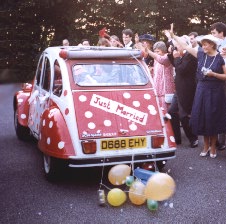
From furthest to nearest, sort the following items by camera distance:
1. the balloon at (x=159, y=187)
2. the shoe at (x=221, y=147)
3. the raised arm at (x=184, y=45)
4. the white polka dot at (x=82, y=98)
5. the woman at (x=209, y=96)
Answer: the shoe at (x=221, y=147)
the raised arm at (x=184, y=45)
the woman at (x=209, y=96)
the white polka dot at (x=82, y=98)
the balloon at (x=159, y=187)

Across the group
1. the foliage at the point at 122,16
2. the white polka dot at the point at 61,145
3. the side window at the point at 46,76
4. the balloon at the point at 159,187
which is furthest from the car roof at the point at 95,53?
the foliage at the point at 122,16

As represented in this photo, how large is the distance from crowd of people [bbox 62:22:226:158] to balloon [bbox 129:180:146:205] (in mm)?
2265

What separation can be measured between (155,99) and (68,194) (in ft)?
5.82

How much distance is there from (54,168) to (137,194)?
4.26ft

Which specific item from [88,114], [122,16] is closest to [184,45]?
[88,114]

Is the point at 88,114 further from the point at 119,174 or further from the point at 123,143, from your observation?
the point at 119,174

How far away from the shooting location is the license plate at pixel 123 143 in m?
5.09

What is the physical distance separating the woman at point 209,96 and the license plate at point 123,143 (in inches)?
65.6

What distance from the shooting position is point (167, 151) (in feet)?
17.6

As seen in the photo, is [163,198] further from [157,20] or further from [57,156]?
[157,20]

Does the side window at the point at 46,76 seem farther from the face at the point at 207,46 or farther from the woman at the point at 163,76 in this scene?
the face at the point at 207,46

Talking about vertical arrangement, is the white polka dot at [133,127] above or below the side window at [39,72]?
below

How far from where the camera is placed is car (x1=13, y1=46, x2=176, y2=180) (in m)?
5.07

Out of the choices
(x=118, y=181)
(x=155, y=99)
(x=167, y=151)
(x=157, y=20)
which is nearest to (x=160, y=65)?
(x=155, y=99)
